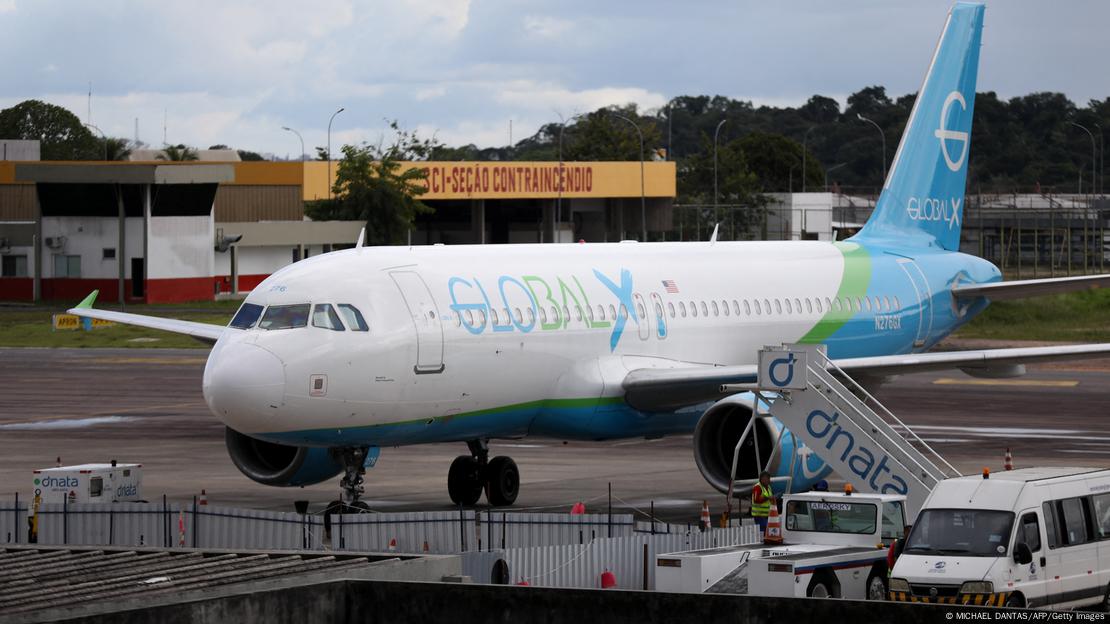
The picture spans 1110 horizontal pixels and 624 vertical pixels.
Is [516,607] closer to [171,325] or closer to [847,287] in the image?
[171,325]

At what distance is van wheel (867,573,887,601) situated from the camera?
72.6ft

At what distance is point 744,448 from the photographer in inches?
1196

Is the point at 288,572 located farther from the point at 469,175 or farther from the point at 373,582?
the point at 469,175

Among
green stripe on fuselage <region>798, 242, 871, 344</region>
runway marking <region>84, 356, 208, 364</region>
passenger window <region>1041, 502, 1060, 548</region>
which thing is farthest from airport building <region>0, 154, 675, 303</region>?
passenger window <region>1041, 502, 1060, 548</region>

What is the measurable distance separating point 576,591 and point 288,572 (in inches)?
147

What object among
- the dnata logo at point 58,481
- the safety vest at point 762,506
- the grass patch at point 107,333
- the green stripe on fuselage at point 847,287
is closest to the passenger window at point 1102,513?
the safety vest at point 762,506

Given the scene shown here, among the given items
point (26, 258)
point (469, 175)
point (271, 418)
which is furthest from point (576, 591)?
point (469, 175)

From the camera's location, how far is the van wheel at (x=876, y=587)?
2214 centimetres

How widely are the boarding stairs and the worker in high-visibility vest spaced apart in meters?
0.64

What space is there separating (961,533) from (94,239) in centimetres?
7579

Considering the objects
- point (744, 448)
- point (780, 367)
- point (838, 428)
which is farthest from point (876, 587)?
point (744, 448)

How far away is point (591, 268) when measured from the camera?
33.2m

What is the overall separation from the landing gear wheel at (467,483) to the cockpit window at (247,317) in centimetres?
632

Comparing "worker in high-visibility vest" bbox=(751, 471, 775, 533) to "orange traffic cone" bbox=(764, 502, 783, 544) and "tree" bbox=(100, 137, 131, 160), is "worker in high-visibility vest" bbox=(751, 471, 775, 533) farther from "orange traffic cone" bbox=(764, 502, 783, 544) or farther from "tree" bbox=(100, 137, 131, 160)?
"tree" bbox=(100, 137, 131, 160)
